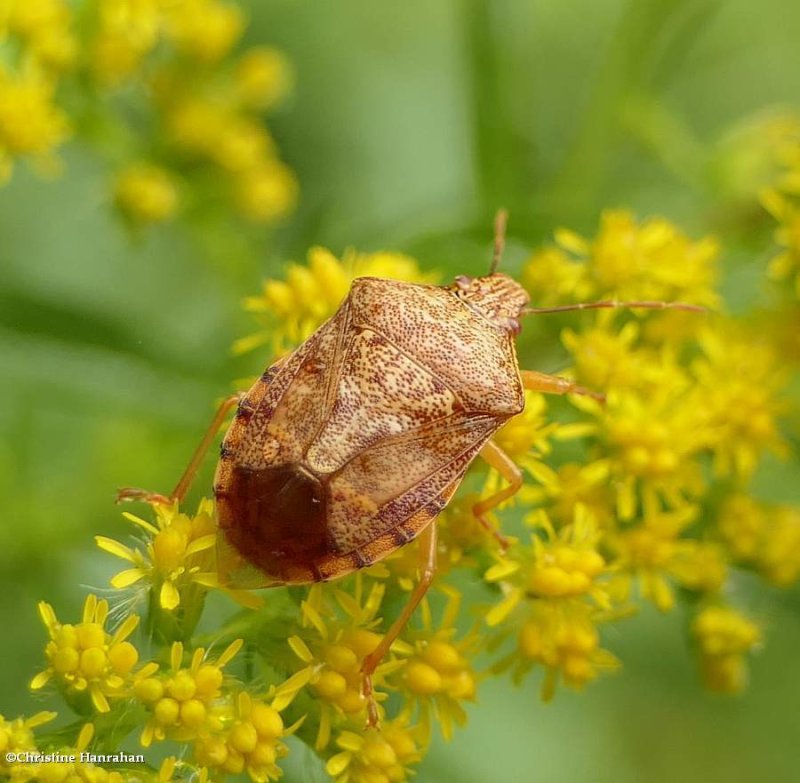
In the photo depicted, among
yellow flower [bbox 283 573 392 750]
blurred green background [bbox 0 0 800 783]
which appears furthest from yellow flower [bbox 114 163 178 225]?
yellow flower [bbox 283 573 392 750]

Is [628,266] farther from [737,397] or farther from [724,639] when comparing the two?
[724,639]

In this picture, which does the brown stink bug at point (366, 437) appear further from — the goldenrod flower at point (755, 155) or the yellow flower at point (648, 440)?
the goldenrod flower at point (755, 155)

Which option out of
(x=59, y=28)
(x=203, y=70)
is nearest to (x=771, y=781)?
(x=203, y=70)

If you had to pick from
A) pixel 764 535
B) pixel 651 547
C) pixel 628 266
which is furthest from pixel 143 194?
pixel 764 535

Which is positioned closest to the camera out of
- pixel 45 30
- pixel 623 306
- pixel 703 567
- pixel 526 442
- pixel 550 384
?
pixel 526 442

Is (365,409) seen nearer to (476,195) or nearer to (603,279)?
(603,279)

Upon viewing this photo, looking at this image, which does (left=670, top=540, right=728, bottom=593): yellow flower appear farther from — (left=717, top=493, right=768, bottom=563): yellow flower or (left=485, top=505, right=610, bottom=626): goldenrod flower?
(left=485, top=505, right=610, bottom=626): goldenrod flower

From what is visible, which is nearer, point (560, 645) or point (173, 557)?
point (173, 557)
